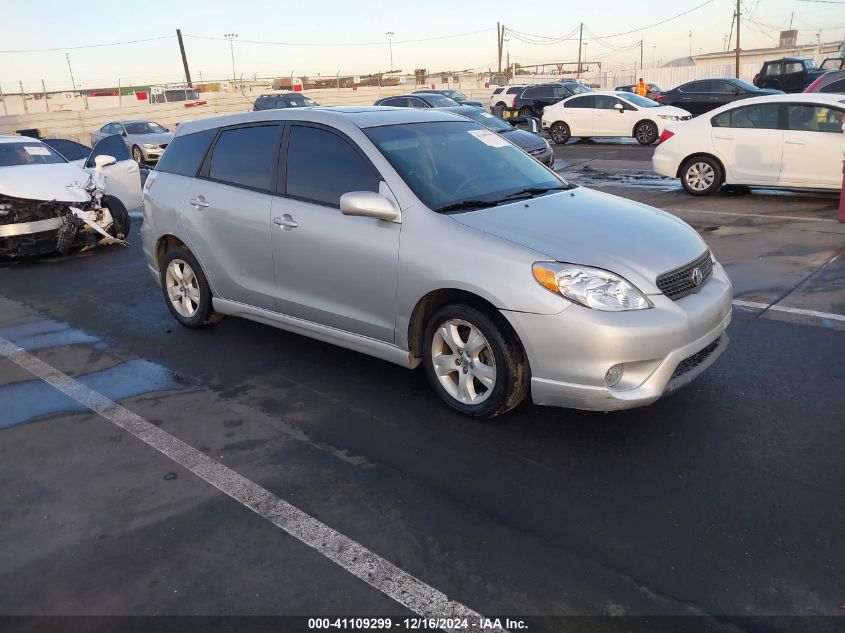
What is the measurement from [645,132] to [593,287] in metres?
17.9

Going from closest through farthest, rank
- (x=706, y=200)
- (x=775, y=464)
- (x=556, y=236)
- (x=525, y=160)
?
(x=775, y=464) → (x=556, y=236) → (x=525, y=160) → (x=706, y=200)

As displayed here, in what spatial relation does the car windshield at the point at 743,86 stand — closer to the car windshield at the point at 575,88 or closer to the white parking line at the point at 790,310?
the car windshield at the point at 575,88

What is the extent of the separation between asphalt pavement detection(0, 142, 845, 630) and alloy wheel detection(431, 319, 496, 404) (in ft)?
0.69

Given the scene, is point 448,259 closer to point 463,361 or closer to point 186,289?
point 463,361

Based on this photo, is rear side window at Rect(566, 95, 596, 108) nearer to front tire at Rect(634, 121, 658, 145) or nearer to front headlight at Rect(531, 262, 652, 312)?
front tire at Rect(634, 121, 658, 145)

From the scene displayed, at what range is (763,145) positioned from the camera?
10633 mm

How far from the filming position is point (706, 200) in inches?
443

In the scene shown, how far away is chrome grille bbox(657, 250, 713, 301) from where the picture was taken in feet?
12.6

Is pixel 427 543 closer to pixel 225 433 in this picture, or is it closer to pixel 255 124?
pixel 225 433

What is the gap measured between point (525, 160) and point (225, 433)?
286 cm

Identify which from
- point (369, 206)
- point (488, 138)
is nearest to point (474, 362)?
point (369, 206)

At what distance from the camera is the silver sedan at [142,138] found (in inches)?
839

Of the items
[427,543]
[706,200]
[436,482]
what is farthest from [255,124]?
[706,200]

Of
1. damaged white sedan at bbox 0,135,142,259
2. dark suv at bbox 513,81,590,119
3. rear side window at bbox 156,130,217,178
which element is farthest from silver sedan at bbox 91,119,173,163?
rear side window at bbox 156,130,217,178
